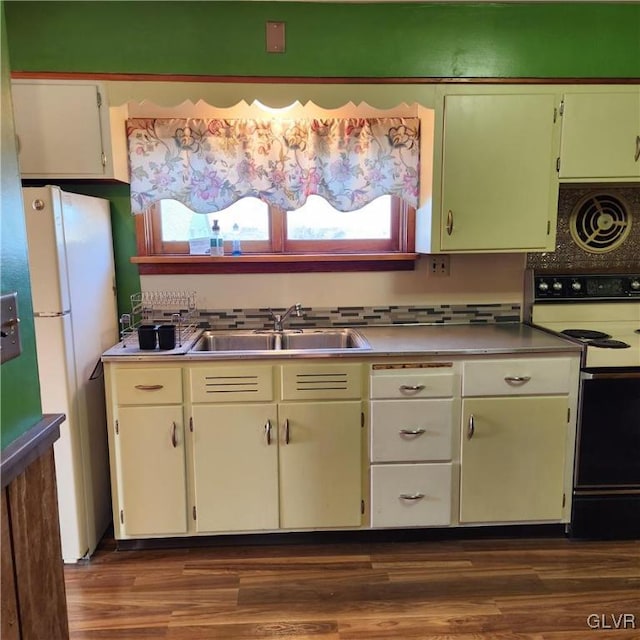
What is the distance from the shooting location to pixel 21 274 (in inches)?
40.1

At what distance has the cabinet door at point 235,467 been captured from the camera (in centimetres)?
213

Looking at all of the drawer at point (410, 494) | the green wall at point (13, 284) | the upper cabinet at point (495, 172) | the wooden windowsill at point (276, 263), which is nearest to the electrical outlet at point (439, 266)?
the wooden windowsill at point (276, 263)

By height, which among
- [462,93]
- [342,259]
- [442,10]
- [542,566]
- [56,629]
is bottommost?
[542,566]

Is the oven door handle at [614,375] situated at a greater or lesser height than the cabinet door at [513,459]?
greater

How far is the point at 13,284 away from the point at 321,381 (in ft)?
4.37

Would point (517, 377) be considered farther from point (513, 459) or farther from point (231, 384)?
point (231, 384)

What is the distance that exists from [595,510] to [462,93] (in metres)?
1.93

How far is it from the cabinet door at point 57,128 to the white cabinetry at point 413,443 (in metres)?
1.55

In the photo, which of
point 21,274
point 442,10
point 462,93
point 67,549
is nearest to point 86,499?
point 67,549

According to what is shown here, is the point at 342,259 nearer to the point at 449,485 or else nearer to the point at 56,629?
the point at 449,485

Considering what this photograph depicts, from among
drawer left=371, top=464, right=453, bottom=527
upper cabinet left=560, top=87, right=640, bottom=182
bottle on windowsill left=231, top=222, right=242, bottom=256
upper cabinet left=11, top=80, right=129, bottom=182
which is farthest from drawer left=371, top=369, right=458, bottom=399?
upper cabinet left=11, top=80, right=129, bottom=182

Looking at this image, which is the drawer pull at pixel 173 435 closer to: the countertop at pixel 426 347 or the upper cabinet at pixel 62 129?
the countertop at pixel 426 347

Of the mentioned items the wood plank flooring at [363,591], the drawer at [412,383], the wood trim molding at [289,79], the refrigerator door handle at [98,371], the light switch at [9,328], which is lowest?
the wood plank flooring at [363,591]

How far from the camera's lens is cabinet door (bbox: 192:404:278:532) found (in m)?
2.13
